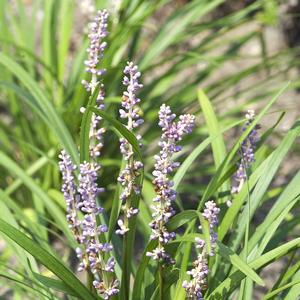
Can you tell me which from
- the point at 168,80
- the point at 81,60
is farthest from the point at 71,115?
the point at 168,80

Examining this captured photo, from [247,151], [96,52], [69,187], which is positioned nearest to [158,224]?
[69,187]

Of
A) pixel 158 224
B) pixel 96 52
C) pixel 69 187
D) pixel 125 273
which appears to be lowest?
pixel 125 273

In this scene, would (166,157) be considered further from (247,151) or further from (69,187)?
(247,151)

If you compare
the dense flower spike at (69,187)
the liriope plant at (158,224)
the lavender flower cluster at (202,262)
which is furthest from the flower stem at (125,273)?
the lavender flower cluster at (202,262)

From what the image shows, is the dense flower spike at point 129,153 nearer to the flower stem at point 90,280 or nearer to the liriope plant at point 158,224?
the liriope plant at point 158,224

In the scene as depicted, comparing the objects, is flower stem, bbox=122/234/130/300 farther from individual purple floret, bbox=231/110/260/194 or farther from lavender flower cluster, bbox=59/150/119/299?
individual purple floret, bbox=231/110/260/194

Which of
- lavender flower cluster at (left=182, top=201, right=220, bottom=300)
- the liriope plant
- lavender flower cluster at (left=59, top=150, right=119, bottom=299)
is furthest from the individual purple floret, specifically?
lavender flower cluster at (left=59, top=150, right=119, bottom=299)

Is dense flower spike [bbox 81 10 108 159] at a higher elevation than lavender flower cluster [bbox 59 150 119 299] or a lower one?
higher

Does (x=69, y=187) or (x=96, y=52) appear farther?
(x=96, y=52)
